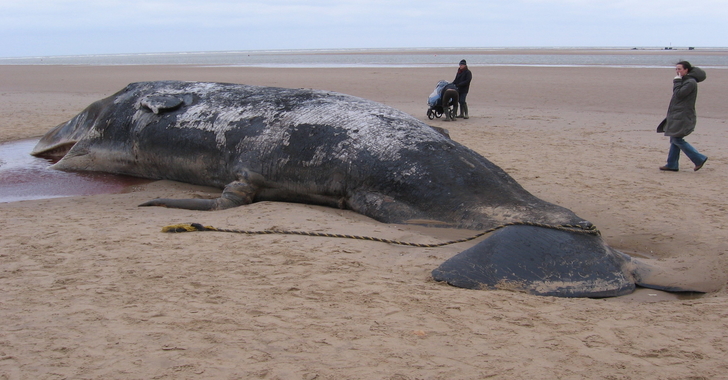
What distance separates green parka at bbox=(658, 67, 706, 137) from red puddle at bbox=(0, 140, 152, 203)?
24.4ft

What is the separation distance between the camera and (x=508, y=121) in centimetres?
1369

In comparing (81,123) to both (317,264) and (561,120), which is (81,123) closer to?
(317,264)

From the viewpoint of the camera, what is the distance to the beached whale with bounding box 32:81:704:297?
154 inches

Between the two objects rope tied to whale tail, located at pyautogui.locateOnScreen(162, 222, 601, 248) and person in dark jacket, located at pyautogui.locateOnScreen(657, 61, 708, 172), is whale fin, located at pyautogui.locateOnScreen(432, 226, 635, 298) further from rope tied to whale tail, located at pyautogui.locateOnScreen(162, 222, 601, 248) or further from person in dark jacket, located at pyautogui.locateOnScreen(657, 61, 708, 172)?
person in dark jacket, located at pyautogui.locateOnScreen(657, 61, 708, 172)

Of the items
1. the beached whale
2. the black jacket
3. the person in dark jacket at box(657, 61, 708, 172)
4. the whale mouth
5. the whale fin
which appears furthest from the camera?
the black jacket

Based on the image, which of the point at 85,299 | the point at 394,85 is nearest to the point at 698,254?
the point at 85,299

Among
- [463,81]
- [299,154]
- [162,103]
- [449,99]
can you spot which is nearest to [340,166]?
[299,154]

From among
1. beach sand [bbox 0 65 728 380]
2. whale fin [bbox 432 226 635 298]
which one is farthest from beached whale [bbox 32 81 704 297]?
beach sand [bbox 0 65 728 380]

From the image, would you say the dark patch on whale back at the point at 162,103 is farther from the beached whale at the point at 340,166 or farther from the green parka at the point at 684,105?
the green parka at the point at 684,105

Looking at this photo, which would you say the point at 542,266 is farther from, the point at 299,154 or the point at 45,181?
the point at 45,181

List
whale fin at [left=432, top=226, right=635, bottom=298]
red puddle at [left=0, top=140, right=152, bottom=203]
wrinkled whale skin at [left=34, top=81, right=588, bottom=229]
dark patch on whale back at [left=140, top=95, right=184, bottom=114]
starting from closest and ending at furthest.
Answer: whale fin at [left=432, top=226, right=635, bottom=298] < wrinkled whale skin at [left=34, top=81, right=588, bottom=229] < red puddle at [left=0, top=140, right=152, bottom=203] < dark patch on whale back at [left=140, top=95, right=184, bottom=114]

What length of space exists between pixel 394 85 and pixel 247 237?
20256mm

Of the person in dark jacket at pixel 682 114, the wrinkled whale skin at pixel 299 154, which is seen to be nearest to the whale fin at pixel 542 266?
the wrinkled whale skin at pixel 299 154

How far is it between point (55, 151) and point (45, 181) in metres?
1.58
